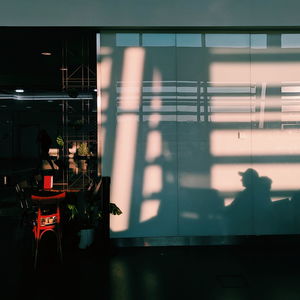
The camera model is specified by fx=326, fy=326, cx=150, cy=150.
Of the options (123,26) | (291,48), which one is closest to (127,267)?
(123,26)

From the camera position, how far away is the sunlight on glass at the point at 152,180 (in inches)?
181

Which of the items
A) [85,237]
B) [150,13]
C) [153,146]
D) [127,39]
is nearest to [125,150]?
[153,146]

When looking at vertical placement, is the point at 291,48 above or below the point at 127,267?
above

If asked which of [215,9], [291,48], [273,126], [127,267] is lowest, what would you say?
[127,267]

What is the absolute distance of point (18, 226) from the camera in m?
5.89

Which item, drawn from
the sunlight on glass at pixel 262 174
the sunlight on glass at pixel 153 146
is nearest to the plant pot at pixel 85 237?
the sunlight on glass at pixel 153 146

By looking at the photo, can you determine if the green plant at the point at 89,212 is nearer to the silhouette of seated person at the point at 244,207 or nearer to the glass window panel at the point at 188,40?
the silhouette of seated person at the point at 244,207

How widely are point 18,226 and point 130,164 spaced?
274 centimetres

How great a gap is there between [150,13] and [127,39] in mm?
472

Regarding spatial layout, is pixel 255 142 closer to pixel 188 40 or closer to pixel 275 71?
pixel 275 71

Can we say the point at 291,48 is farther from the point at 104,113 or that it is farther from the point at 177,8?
the point at 104,113

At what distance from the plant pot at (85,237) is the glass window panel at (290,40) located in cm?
376

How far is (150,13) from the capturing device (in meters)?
4.45

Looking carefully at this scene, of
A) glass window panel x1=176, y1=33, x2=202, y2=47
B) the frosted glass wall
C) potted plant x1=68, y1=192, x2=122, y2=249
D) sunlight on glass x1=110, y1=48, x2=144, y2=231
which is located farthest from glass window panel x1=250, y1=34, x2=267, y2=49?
potted plant x1=68, y1=192, x2=122, y2=249
